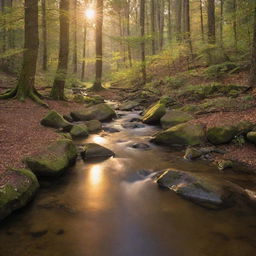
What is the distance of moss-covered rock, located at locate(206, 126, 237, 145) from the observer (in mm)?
8750

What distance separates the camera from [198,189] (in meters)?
6.02

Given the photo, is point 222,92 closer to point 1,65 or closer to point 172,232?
point 172,232

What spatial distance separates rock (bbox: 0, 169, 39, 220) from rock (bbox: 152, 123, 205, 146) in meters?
5.19

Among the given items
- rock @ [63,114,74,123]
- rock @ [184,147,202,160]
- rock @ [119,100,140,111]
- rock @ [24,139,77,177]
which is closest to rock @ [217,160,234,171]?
rock @ [184,147,202,160]

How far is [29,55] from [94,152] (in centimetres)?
708

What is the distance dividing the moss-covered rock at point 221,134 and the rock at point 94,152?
337 cm

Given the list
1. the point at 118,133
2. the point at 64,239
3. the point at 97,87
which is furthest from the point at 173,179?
the point at 97,87

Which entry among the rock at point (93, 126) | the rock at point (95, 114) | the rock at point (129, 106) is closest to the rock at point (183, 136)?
the rock at point (93, 126)

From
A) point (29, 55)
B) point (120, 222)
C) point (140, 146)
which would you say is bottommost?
point (120, 222)

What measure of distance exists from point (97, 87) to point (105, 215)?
18234 millimetres

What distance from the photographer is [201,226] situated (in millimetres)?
4922

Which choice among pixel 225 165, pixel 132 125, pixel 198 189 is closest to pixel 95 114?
pixel 132 125

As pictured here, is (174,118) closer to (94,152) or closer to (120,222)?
(94,152)

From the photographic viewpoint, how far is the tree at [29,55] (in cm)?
1271
